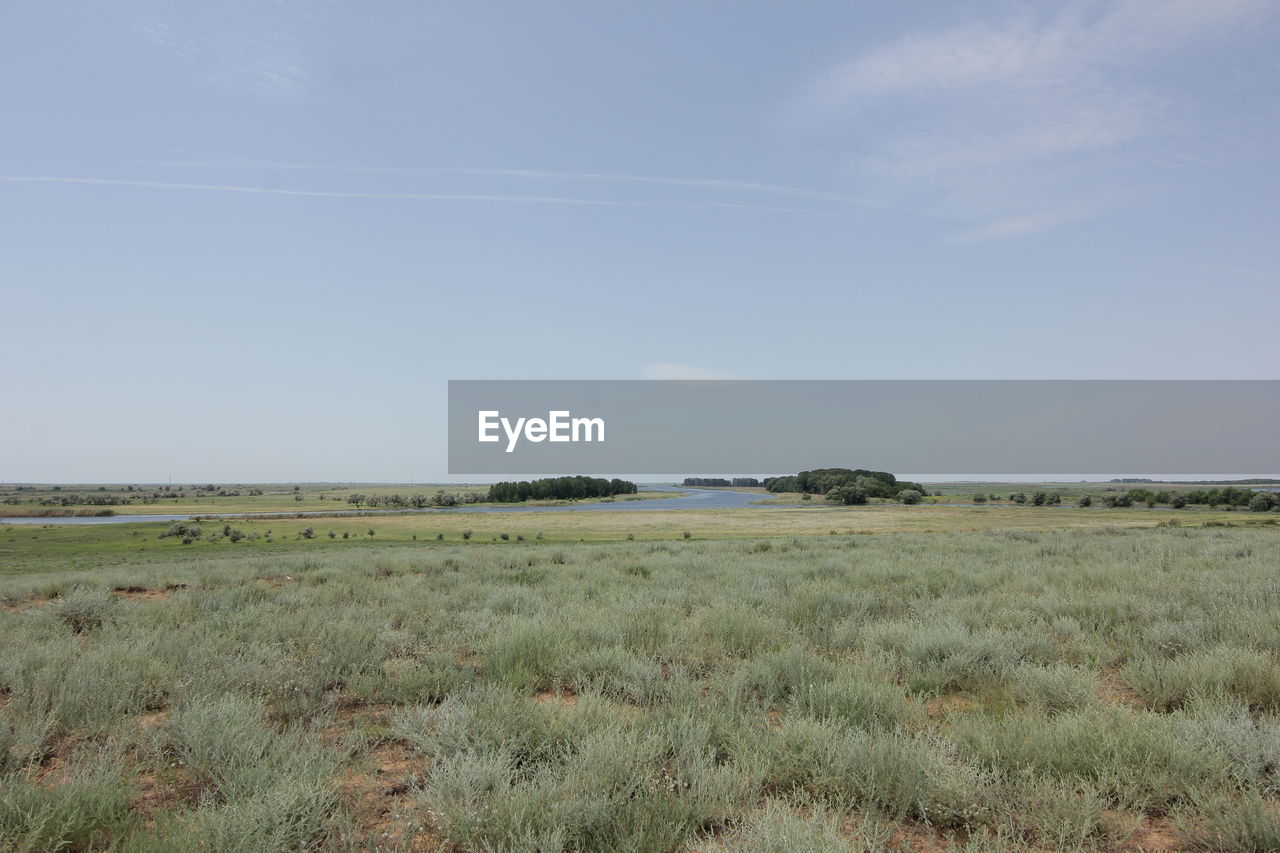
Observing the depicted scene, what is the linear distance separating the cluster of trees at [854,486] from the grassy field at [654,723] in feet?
386

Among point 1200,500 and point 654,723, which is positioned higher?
point 654,723

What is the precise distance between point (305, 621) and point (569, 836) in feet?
22.4

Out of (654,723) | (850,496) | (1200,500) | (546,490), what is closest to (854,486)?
(850,496)

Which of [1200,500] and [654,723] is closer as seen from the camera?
[654,723]

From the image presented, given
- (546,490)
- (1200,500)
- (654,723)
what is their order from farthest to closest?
(546,490), (1200,500), (654,723)

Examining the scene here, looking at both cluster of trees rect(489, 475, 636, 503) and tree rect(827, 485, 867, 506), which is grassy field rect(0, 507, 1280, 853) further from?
cluster of trees rect(489, 475, 636, 503)

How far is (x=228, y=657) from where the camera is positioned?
6363 millimetres

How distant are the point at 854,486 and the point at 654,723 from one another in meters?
128

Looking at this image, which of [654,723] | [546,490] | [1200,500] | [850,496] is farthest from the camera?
[546,490]

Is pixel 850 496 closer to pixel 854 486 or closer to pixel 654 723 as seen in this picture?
pixel 854 486

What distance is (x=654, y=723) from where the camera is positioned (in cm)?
459

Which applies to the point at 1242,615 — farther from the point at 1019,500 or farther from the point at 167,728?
the point at 1019,500

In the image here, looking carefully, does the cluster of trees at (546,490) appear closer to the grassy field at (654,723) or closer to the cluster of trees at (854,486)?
the cluster of trees at (854,486)

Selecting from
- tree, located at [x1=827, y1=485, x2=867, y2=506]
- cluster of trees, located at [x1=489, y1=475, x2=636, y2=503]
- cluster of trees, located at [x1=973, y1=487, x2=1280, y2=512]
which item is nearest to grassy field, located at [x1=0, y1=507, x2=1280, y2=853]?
cluster of trees, located at [x1=973, y1=487, x2=1280, y2=512]
